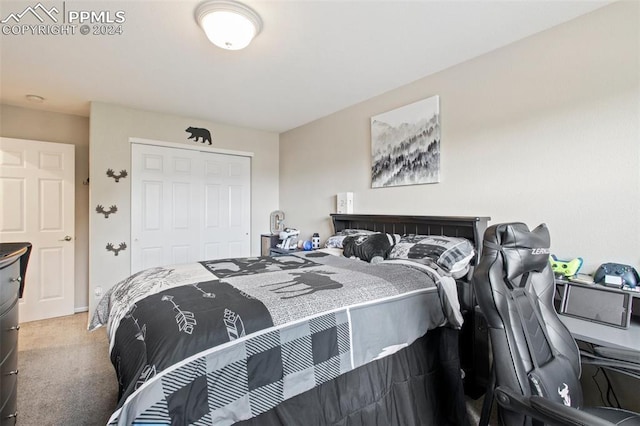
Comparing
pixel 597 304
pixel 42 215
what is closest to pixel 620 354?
pixel 597 304

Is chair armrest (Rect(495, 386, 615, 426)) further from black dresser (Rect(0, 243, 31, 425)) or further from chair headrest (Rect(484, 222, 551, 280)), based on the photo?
black dresser (Rect(0, 243, 31, 425))

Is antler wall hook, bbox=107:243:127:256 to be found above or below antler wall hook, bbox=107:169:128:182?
below

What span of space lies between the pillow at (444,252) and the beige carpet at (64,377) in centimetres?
233

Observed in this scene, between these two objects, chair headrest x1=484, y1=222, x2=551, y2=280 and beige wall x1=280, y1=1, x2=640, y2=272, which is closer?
chair headrest x1=484, y1=222, x2=551, y2=280

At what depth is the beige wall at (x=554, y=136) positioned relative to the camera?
5.67ft

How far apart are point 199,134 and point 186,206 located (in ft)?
3.41

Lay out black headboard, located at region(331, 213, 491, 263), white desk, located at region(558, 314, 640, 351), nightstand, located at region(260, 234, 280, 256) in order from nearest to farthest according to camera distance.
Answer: white desk, located at region(558, 314, 640, 351) → black headboard, located at region(331, 213, 491, 263) → nightstand, located at region(260, 234, 280, 256)

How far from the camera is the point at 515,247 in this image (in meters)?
1.21

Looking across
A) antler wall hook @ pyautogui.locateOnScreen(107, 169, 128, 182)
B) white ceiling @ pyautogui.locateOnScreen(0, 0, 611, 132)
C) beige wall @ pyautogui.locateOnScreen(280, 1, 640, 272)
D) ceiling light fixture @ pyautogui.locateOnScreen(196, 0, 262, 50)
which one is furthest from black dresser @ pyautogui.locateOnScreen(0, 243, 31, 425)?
beige wall @ pyautogui.locateOnScreen(280, 1, 640, 272)

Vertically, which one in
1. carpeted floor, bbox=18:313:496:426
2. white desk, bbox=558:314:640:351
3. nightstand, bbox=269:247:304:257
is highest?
nightstand, bbox=269:247:304:257

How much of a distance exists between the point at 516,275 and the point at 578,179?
119 centimetres

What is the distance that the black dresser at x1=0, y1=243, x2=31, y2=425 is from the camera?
1.37 m

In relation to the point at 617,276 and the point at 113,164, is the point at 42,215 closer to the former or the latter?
the point at 113,164

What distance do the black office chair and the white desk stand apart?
10 cm
